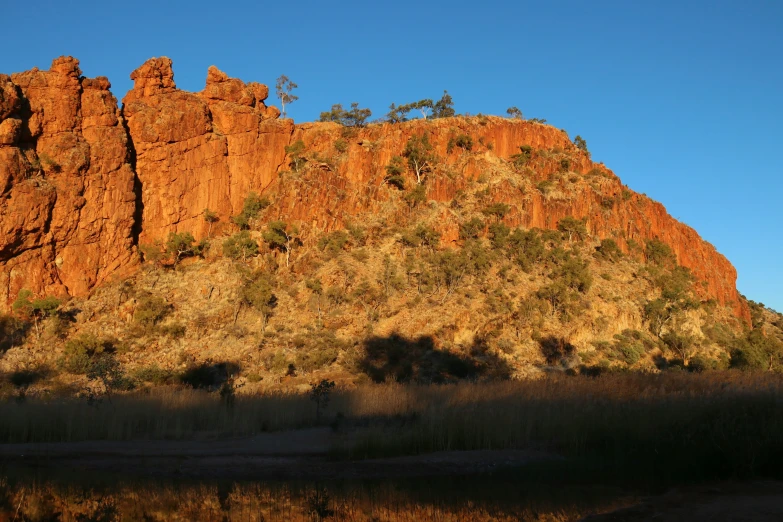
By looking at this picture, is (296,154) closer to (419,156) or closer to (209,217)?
(209,217)

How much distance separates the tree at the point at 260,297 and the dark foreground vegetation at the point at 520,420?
62.3 ft

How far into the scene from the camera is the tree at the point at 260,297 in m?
37.8

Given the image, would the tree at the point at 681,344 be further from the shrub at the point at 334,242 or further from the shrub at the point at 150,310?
the shrub at the point at 150,310

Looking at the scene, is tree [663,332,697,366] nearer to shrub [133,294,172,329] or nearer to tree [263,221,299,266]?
tree [263,221,299,266]

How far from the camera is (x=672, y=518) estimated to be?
23.8 feet

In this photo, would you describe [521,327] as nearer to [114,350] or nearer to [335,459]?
[114,350]

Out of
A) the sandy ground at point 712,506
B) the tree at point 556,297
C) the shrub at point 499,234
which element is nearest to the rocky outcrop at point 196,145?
the shrub at point 499,234

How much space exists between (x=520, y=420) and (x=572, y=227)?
124 ft

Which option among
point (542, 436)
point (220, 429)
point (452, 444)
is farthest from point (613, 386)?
point (220, 429)

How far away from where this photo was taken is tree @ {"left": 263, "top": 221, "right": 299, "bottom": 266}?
4397cm

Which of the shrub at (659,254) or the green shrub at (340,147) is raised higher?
the green shrub at (340,147)

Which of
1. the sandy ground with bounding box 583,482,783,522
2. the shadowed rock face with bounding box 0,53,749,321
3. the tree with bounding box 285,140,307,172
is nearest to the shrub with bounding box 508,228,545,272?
the shadowed rock face with bounding box 0,53,749,321

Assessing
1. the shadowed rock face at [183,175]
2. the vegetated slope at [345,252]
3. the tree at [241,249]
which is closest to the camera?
the vegetated slope at [345,252]

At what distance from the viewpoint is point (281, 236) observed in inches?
1742
